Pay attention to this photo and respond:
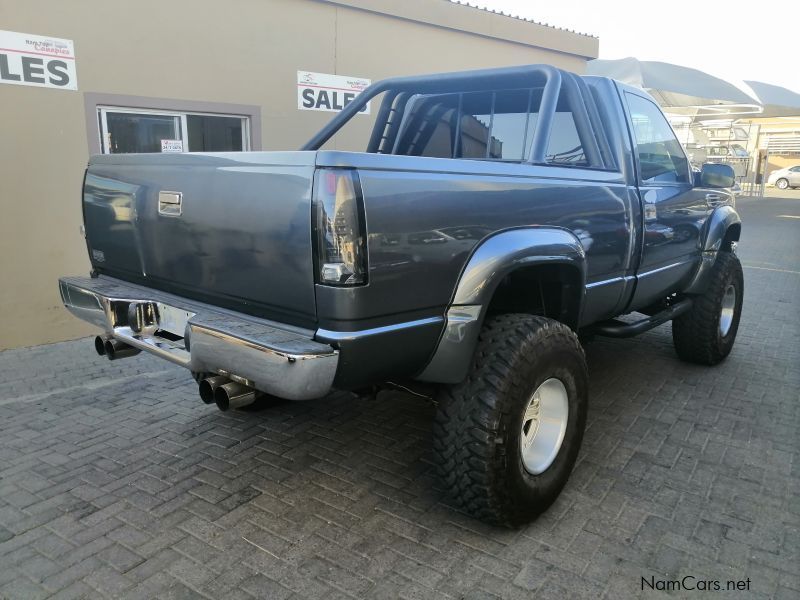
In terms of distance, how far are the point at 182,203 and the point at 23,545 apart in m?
1.62

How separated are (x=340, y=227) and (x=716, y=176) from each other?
11.5 ft

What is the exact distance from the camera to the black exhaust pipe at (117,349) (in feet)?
10.1

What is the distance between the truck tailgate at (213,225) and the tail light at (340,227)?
0.06 m

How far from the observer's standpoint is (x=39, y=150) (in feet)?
17.2

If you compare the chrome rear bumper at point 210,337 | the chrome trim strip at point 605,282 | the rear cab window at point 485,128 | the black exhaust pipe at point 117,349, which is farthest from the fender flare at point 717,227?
the black exhaust pipe at point 117,349

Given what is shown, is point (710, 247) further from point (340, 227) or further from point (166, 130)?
point (166, 130)

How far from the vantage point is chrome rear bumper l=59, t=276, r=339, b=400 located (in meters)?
2.12

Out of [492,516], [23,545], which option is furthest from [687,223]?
[23,545]

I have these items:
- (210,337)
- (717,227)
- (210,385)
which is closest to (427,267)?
(210,337)

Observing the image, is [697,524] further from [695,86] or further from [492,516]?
[695,86]

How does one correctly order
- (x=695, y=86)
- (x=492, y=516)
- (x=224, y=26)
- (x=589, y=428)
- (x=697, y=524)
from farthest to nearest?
(x=695, y=86) < (x=224, y=26) < (x=589, y=428) < (x=697, y=524) < (x=492, y=516)

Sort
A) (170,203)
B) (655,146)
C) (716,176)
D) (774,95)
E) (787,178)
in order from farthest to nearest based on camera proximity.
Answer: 1. (787,178)
2. (774,95)
3. (716,176)
4. (655,146)
5. (170,203)

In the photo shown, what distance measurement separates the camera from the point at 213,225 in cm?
256

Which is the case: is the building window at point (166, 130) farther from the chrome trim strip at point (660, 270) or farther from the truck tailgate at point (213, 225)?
the chrome trim strip at point (660, 270)
